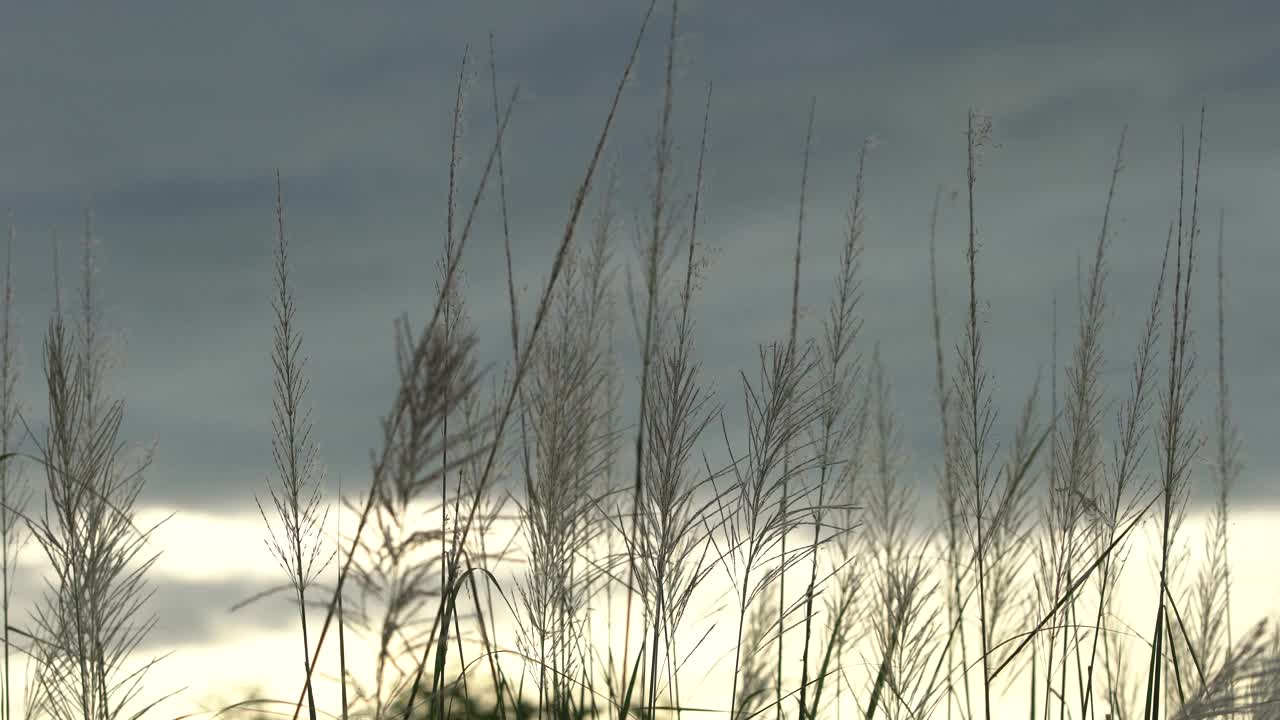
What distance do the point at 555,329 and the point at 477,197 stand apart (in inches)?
40.2

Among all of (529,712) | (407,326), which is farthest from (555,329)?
(407,326)

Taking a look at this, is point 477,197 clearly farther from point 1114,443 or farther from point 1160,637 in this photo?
point 1114,443

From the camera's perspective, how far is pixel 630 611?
2.09m

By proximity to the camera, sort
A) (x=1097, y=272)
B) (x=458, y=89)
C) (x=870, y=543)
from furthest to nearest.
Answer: (x=870, y=543), (x=1097, y=272), (x=458, y=89)

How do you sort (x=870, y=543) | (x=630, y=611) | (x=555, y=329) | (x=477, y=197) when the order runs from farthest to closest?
(x=870, y=543) → (x=555, y=329) → (x=630, y=611) → (x=477, y=197)

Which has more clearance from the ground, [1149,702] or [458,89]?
[458,89]

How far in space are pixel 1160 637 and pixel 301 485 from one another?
163cm

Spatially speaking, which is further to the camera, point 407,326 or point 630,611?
point 630,611

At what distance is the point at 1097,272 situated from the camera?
266 cm

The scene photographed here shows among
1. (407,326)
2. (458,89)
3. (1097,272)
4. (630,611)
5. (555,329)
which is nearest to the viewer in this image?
(407,326)

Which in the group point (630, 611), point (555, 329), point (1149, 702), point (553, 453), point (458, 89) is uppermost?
point (458, 89)

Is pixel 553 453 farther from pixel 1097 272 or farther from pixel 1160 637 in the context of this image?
pixel 1097 272

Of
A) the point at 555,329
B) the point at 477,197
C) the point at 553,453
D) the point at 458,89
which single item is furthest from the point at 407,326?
the point at 555,329

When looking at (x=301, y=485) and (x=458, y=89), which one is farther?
(x=301, y=485)
